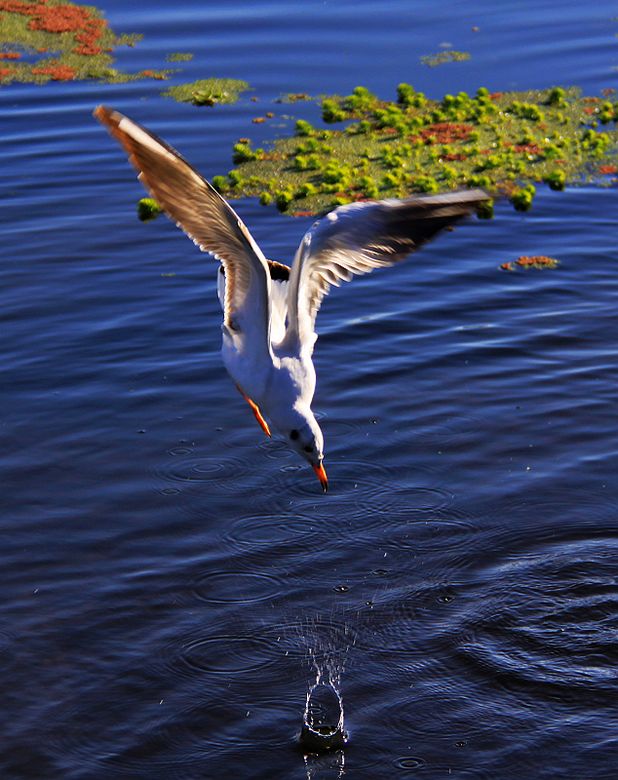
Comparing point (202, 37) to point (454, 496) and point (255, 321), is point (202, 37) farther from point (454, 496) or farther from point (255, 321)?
point (255, 321)

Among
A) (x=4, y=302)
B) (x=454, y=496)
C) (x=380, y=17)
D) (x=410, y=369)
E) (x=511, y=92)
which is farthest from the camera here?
(x=380, y=17)

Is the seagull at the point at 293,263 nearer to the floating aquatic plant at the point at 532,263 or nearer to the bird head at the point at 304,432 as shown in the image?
the bird head at the point at 304,432

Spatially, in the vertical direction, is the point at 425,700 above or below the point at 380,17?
below

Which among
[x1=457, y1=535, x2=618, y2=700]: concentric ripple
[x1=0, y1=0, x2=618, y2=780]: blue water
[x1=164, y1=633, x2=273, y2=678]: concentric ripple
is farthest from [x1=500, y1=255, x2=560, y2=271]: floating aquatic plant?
[x1=164, y1=633, x2=273, y2=678]: concentric ripple

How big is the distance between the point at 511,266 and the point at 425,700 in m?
6.74

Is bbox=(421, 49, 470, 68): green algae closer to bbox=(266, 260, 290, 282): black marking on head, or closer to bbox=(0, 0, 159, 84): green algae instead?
bbox=(0, 0, 159, 84): green algae

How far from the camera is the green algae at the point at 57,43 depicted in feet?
62.1

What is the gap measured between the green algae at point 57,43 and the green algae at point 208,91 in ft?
2.51

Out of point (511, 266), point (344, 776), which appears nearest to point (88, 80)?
point (511, 266)

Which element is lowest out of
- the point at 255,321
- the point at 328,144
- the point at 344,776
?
the point at 344,776

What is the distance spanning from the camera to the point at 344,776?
23.7 feet

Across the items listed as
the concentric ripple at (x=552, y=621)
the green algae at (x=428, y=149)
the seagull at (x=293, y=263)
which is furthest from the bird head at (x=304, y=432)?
the green algae at (x=428, y=149)

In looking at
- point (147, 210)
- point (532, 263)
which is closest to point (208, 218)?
point (532, 263)

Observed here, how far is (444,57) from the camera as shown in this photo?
19328 millimetres
